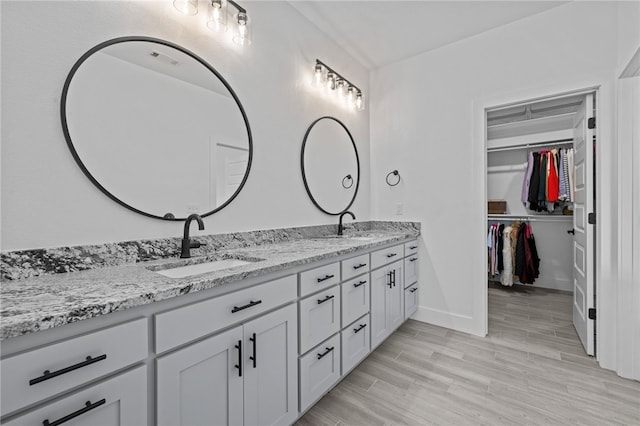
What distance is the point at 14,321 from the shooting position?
0.65 meters

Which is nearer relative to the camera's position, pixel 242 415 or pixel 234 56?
pixel 242 415

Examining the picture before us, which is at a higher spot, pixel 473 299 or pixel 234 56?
pixel 234 56

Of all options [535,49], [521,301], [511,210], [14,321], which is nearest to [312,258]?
[14,321]

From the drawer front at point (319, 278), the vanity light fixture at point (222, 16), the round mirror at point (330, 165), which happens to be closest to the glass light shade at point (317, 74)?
the round mirror at point (330, 165)

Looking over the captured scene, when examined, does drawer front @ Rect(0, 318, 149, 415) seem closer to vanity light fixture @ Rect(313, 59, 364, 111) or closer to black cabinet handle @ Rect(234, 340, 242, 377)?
black cabinet handle @ Rect(234, 340, 242, 377)

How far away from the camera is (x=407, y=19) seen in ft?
7.93

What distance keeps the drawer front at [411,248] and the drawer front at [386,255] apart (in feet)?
0.32

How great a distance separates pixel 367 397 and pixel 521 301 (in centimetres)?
270

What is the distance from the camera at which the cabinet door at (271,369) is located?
1.19 metres

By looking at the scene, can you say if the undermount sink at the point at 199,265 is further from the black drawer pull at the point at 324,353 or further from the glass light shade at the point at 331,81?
the glass light shade at the point at 331,81

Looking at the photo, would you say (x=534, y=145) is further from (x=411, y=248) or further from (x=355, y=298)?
(x=355, y=298)

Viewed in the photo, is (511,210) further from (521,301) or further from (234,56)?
(234,56)

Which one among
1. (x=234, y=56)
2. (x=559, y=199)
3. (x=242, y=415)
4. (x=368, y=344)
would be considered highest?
(x=234, y=56)

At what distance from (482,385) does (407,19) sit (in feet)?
9.12
